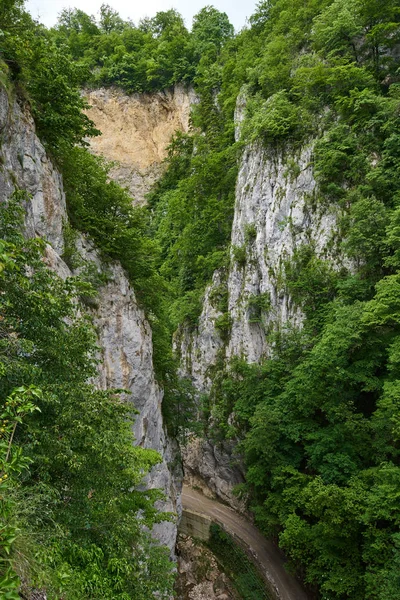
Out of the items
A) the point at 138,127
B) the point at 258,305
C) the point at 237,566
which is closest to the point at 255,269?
the point at 258,305

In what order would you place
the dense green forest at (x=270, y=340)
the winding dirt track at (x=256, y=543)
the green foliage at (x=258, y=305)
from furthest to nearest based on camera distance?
the green foliage at (x=258, y=305)
the winding dirt track at (x=256, y=543)
the dense green forest at (x=270, y=340)

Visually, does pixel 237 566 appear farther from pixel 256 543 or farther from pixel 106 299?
pixel 106 299

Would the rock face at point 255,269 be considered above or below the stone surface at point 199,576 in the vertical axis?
above

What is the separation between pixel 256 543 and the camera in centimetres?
1733

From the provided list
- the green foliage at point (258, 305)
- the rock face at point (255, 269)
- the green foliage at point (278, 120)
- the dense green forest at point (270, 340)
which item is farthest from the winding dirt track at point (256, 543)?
the green foliage at point (278, 120)

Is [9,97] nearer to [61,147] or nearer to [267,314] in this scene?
[61,147]

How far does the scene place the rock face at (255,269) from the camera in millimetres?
19641

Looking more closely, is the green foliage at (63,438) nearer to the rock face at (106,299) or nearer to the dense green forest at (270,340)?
the dense green forest at (270,340)

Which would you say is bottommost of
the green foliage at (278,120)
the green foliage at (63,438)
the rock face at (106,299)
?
the green foliage at (63,438)

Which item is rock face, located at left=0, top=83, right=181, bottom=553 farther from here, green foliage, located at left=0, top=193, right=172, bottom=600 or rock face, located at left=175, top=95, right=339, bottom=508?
rock face, located at left=175, top=95, right=339, bottom=508

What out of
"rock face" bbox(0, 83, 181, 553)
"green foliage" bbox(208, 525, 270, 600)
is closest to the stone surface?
"green foliage" bbox(208, 525, 270, 600)

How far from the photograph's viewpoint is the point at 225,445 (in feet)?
70.6

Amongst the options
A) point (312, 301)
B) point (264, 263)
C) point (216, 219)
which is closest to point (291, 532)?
point (312, 301)

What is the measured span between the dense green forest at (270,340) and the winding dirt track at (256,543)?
2.50ft
